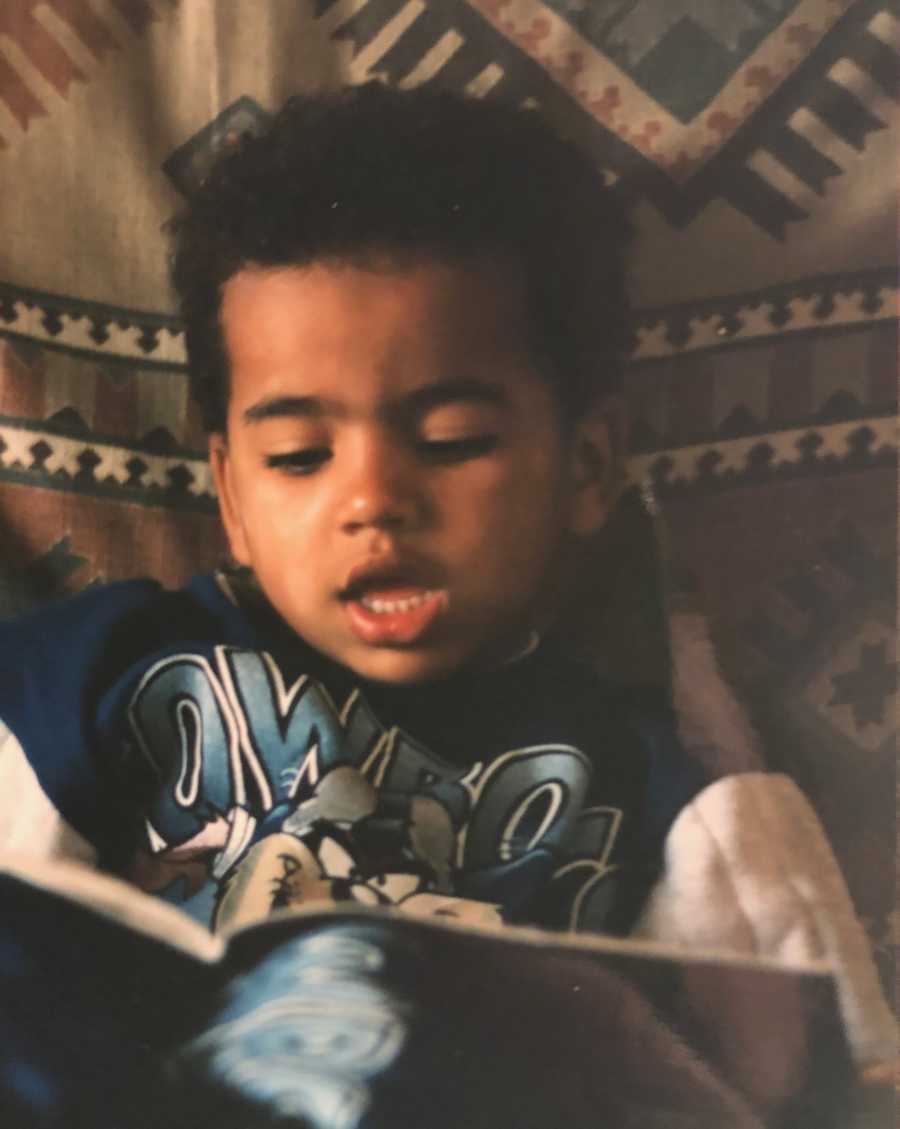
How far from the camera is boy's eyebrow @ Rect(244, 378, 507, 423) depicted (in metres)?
0.44

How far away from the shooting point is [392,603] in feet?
1.48

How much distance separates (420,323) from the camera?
0.43 metres

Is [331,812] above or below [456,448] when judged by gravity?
below

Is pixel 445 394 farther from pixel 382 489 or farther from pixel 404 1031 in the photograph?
pixel 404 1031

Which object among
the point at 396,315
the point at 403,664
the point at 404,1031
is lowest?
the point at 404,1031

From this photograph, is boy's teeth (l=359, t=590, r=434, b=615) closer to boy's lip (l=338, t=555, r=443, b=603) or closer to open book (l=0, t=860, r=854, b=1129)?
boy's lip (l=338, t=555, r=443, b=603)

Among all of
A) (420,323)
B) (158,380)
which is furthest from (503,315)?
(158,380)

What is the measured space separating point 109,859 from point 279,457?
0.17 meters

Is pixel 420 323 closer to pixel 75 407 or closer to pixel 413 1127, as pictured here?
pixel 75 407

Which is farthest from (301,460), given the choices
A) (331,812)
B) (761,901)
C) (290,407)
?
(761,901)

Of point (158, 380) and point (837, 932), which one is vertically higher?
point (158, 380)

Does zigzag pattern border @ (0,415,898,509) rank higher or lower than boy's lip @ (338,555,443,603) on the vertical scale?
higher

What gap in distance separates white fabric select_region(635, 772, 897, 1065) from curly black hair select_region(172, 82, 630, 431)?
169 mm

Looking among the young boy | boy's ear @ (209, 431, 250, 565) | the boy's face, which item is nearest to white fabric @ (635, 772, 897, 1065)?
the young boy
